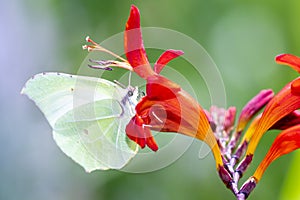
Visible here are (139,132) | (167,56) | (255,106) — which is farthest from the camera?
(255,106)

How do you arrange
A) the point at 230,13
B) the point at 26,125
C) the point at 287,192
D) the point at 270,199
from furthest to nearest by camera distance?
the point at 230,13
the point at 26,125
the point at 270,199
the point at 287,192

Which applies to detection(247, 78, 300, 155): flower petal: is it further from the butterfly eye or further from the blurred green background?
the blurred green background

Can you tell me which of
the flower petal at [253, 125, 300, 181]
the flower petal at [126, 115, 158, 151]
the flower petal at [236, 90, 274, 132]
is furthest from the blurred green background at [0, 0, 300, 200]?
the flower petal at [126, 115, 158, 151]

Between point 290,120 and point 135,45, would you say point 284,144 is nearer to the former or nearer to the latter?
point 290,120

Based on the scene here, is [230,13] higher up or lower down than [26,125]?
higher up

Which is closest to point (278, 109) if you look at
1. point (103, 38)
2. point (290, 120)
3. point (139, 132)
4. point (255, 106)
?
point (290, 120)

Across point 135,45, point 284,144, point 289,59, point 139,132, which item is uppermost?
point 135,45

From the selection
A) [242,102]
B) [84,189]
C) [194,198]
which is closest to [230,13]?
[242,102]

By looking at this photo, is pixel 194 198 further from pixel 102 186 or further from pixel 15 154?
pixel 15 154
